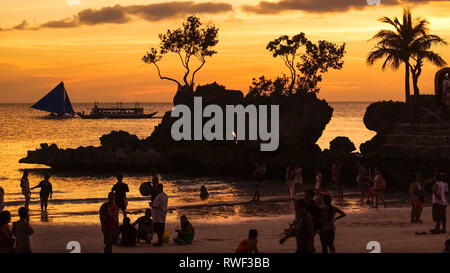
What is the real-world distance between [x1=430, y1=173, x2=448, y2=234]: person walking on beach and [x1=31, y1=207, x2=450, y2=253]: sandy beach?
16.6 inches

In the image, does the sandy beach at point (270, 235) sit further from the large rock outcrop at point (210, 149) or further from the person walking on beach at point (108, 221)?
the large rock outcrop at point (210, 149)

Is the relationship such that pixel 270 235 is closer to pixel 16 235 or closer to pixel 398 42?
pixel 16 235

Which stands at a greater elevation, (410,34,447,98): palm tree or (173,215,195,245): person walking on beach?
(410,34,447,98): palm tree

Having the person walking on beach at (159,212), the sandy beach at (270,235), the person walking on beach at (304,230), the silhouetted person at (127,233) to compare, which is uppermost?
the person walking on beach at (304,230)

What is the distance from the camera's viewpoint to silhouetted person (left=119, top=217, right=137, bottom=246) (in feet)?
62.1

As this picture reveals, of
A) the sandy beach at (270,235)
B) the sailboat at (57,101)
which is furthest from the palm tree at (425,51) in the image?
the sailboat at (57,101)

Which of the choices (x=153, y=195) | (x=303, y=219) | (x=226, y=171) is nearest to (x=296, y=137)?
(x=226, y=171)

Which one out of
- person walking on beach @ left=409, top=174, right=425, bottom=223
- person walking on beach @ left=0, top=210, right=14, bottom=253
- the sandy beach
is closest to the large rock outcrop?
the sandy beach

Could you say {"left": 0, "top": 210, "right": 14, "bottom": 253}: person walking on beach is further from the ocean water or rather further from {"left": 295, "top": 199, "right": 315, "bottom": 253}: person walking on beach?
the ocean water

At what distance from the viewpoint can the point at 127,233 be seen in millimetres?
19016

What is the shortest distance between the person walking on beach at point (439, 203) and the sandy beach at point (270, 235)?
1.38 feet

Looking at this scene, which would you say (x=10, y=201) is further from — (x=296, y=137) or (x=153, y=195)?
(x=296, y=137)

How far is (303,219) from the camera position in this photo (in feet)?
44.8

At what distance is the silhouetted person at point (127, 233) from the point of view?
1894 centimetres
